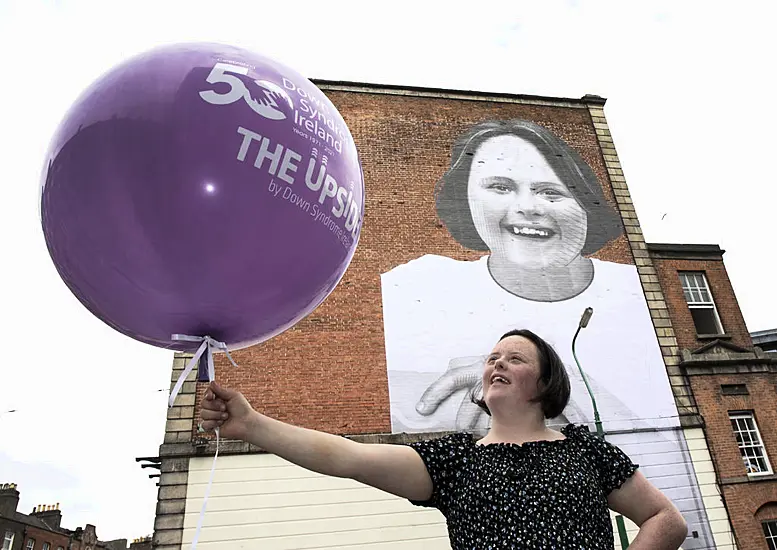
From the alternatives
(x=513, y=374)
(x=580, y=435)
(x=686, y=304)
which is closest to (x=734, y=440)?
(x=686, y=304)

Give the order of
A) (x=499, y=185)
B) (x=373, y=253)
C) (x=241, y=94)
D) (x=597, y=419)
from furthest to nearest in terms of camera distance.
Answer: (x=499, y=185)
(x=373, y=253)
(x=597, y=419)
(x=241, y=94)

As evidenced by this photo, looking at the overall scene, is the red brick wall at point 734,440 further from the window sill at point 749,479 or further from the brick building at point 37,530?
the brick building at point 37,530

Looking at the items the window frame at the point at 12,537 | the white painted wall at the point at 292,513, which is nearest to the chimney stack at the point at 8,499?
the window frame at the point at 12,537

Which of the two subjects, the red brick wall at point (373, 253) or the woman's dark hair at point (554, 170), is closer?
the red brick wall at point (373, 253)

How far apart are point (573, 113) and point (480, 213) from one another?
17.0 feet

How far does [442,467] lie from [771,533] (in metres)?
13.1

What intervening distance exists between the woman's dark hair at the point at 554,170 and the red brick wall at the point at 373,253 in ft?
0.80

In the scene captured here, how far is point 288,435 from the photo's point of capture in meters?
1.63

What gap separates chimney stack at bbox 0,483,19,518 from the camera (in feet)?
91.4

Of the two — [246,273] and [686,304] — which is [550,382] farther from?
[686,304]

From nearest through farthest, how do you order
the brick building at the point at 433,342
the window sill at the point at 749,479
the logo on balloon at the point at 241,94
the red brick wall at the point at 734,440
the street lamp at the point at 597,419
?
1. the logo on balloon at the point at 241,94
2. the street lamp at the point at 597,419
3. the brick building at the point at 433,342
4. the red brick wall at the point at 734,440
5. the window sill at the point at 749,479

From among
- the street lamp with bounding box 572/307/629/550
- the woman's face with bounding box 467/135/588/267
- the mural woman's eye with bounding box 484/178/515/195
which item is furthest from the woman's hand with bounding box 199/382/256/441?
the mural woman's eye with bounding box 484/178/515/195

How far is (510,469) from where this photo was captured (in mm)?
1615

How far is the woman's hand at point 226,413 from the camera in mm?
1653
